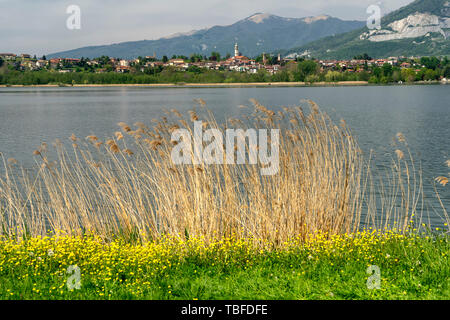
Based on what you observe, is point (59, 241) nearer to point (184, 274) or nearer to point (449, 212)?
point (184, 274)

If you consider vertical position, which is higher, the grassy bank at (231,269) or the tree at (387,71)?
the tree at (387,71)

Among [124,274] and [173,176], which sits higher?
[173,176]

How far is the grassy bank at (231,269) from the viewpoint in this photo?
6.04 m

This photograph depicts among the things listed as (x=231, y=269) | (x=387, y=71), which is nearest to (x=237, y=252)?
(x=231, y=269)

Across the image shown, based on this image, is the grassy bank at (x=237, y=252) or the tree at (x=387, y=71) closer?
the grassy bank at (x=237, y=252)

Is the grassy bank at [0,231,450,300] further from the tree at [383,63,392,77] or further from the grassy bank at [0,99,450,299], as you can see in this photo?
the tree at [383,63,392,77]

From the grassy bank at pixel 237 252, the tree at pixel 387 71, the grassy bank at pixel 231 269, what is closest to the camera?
the grassy bank at pixel 231 269

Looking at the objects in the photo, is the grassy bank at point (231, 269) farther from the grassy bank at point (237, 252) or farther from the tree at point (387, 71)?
the tree at point (387, 71)

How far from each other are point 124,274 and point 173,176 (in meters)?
2.69

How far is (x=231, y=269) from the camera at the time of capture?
7027 millimetres

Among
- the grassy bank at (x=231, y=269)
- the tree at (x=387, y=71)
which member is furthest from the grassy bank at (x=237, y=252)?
the tree at (x=387, y=71)

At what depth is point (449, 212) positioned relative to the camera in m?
14.6

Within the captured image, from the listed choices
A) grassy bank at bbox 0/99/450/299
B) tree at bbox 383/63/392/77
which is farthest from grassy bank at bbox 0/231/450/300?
tree at bbox 383/63/392/77
